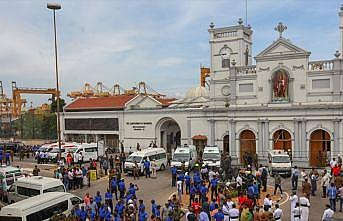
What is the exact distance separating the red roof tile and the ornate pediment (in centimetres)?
Answer: 1922

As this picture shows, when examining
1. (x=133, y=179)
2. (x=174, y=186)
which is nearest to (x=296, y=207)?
(x=174, y=186)

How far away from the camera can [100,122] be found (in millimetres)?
50969

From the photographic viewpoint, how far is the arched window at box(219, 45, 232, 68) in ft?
136

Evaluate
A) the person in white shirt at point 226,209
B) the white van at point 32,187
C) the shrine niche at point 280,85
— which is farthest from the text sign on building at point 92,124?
the person in white shirt at point 226,209

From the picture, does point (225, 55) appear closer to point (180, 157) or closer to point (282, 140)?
point (282, 140)

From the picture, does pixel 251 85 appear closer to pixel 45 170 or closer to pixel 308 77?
pixel 308 77

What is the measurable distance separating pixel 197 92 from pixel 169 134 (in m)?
11.7

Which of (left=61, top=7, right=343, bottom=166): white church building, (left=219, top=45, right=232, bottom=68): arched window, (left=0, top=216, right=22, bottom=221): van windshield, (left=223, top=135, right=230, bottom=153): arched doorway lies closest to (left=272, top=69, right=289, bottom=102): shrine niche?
(left=61, top=7, right=343, bottom=166): white church building

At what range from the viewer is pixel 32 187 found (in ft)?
72.4

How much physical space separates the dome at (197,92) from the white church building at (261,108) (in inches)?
418

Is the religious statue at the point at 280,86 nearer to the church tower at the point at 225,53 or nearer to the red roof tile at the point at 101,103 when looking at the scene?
the church tower at the point at 225,53

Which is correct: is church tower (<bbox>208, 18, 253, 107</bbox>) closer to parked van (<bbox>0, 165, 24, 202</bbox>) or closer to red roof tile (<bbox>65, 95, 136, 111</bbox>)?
red roof tile (<bbox>65, 95, 136, 111</bbox>)

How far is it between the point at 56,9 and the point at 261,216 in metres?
21.2

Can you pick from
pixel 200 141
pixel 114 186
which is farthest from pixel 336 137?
pixel 114 186
